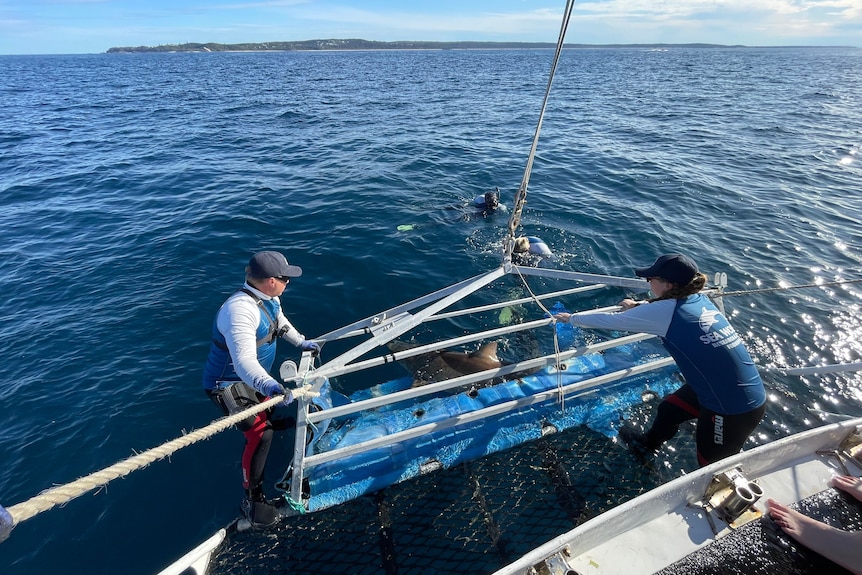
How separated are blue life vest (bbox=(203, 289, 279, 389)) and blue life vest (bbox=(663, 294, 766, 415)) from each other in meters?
4.54

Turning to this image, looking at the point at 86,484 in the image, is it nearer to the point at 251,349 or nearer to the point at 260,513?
the point at 251,349

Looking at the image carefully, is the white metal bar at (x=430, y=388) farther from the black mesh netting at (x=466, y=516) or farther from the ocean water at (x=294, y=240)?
the ocean water at (x=294, y=240)

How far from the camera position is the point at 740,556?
8.96ft

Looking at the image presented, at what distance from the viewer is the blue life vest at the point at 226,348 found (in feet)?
15.6

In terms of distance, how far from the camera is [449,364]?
274 inches

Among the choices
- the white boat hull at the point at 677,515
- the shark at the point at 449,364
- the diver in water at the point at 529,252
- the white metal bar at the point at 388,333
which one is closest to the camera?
the white boat hull at the point at 677,515

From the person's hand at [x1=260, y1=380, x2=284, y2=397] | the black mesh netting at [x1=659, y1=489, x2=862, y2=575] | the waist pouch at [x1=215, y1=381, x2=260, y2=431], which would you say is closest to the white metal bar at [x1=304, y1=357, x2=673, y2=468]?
the waist pouch at [x1=215, y1=381, x2=260, y2=431]

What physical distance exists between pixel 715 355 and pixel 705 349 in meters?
0.12

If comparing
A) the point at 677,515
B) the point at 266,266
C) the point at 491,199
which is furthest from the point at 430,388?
the point at 491,199

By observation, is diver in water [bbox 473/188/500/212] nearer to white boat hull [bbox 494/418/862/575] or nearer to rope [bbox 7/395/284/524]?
white boat hull [bbox 494/418/862/575]

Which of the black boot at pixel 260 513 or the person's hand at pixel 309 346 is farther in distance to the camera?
the person's hand at pixel 309 346

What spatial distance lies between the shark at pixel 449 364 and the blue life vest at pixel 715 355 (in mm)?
2662

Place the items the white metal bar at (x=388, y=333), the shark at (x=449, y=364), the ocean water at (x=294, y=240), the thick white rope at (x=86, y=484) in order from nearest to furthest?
the thick white rope at (x=86, y=484) < the white metal bar at (x=388, y=333) < the ocean water at (x=294, y=240) < the shark at (x=449, y=364)

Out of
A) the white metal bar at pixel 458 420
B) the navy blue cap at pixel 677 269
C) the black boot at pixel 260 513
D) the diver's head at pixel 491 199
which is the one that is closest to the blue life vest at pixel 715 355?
Answer: the navy blue cap at pixel 677 269
